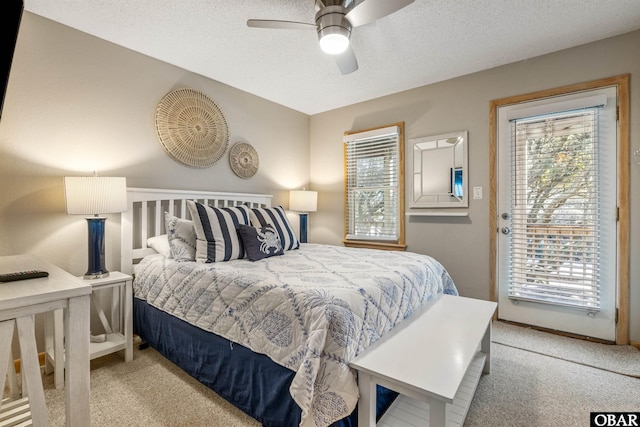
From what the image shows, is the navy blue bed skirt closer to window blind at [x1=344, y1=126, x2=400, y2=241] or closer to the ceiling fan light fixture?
the ceiling fan light fixture

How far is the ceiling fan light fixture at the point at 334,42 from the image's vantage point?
6.10ft

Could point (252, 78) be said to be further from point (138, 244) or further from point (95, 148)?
point (138, 244)

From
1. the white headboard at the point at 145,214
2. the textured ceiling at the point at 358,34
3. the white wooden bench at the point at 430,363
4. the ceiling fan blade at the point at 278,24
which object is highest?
the textured ceiling at the point at 358,34

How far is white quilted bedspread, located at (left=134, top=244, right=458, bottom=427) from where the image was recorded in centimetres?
127

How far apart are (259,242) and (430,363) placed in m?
1.51

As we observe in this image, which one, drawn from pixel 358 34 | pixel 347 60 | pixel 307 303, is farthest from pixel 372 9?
pixel 307 303

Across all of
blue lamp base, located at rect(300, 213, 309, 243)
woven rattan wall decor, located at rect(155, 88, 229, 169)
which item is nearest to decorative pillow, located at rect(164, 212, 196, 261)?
woven rattan wall decor, located at rect(155, 88, 229, 169)

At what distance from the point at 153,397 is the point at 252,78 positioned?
293cm

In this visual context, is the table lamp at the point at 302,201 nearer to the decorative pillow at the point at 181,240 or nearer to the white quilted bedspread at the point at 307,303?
the white quilted bedspread at the point at 307,303

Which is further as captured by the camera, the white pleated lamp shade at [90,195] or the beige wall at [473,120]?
the beige wall at [473,120]

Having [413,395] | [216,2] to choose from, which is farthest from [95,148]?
[413,395]

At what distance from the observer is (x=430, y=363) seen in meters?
1.32

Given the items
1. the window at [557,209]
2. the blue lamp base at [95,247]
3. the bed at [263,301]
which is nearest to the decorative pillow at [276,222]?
the bed at [263,301]

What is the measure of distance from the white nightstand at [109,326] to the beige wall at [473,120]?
2.61 m
